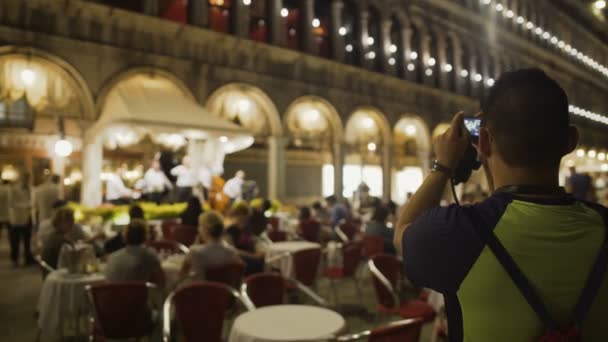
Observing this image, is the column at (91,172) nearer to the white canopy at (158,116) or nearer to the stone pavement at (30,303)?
the white canopy at (158,116)

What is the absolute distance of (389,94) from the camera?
68.7ft

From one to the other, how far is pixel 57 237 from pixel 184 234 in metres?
2.62

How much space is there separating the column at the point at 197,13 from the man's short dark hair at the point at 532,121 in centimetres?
1462

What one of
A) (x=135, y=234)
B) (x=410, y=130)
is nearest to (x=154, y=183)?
(x=135, y=234)

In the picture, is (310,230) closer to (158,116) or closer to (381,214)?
(381,214)

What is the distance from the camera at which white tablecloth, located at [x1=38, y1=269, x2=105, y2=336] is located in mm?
4996

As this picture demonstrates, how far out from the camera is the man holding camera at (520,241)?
1102 mm

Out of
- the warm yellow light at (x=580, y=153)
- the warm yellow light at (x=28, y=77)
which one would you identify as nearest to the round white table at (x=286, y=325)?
the warm yellow light at (x=28, y=77)

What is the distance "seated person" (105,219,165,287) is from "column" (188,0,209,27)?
1124 cm

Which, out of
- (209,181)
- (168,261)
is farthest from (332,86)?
(168,261)

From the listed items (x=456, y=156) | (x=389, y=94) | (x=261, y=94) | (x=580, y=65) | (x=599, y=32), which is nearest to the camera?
(x=456, y=156)

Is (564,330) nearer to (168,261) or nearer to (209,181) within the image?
(168,261)

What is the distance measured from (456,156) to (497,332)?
0.53m

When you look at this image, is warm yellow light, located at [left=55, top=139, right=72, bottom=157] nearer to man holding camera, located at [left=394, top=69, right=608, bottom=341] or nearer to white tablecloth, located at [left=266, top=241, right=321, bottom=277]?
white tablecloth, located at [left=266, top=241, right=321, bottom=277]
